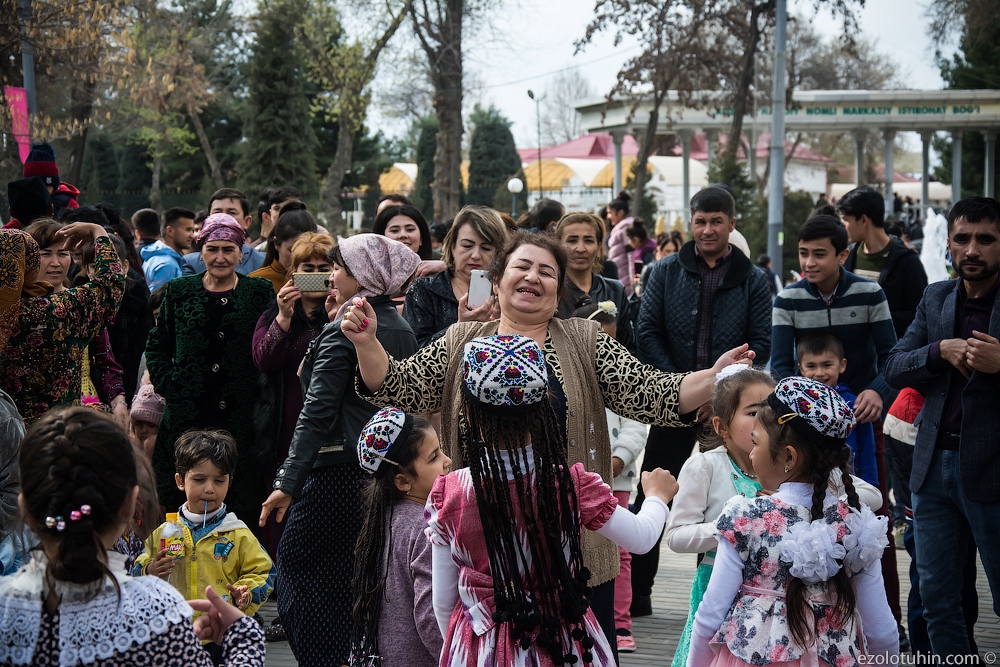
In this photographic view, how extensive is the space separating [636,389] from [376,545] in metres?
1.16

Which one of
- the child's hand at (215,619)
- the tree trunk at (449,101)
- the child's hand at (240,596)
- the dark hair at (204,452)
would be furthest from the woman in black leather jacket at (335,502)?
the tree trunk at (449,101)

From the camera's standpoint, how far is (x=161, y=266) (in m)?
8.11

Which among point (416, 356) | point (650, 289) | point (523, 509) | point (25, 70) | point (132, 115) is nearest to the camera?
point (523, 509)

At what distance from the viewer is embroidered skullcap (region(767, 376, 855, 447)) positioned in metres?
3.32

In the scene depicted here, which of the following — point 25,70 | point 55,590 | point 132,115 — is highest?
point 132,115

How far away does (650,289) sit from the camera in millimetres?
6227

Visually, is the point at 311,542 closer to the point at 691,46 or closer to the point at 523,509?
the point at 523,509

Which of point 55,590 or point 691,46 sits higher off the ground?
point 691,46

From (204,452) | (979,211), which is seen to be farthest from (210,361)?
(979,211)

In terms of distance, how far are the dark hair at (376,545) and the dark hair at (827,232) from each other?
2790 mm

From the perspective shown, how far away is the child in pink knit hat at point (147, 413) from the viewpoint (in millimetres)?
6359

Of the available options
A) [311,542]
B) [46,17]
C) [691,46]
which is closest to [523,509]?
[311,542]

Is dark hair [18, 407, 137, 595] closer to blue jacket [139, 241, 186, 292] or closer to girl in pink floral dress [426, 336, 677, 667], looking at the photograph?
girl in pink floral dress [426, 336, 677, 667]

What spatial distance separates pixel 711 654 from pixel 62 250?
372cm
